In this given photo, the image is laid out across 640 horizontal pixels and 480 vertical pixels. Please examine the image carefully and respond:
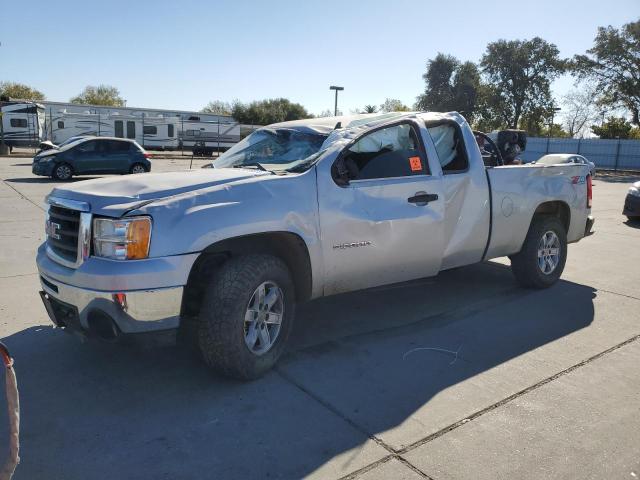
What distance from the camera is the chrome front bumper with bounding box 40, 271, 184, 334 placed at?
328 cm

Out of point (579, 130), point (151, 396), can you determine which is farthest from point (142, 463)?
point (579, 130)

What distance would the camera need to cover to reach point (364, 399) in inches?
144

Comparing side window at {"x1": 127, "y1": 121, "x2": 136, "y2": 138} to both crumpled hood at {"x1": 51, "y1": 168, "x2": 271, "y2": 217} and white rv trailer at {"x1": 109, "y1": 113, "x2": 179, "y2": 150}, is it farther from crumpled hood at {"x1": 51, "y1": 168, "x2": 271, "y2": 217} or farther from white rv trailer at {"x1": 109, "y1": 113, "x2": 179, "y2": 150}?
crumpled hood at {"x1": 51, "y1": 168, "x2": 271, "y2": 217}

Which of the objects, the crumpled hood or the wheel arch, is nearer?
the crumpled hood

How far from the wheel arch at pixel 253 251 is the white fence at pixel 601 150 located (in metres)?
37.4

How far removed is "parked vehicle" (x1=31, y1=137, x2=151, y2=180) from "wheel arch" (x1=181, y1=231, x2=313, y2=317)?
659 inches

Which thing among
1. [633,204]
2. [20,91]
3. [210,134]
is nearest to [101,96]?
[20,91]

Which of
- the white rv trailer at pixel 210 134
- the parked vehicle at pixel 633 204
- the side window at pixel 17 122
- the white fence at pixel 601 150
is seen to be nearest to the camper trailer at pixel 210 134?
the white rv trailer at pixel 210 134

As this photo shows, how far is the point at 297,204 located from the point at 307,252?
1.21ft

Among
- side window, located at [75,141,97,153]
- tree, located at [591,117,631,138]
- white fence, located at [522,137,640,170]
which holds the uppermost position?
tree, located at [591,117,631,138]

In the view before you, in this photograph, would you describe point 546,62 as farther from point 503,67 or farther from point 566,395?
point 566,395

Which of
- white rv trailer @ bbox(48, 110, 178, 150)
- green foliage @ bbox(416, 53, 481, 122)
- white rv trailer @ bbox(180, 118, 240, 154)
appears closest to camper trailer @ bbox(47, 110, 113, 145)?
white rv trailer @ bbox(48, 110, 178, 150)

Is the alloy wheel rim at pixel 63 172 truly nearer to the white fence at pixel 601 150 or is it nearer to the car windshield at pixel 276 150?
the car windshield at pixel 276 150

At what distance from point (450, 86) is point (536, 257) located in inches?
2137
